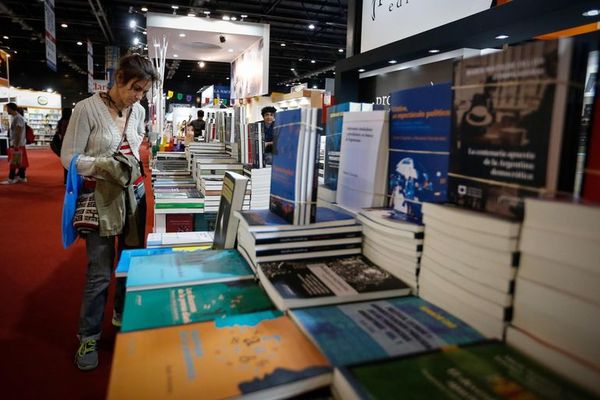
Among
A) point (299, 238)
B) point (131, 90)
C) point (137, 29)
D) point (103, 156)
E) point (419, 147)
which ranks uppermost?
point (137, 29)

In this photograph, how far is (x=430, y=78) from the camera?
93.7 inches

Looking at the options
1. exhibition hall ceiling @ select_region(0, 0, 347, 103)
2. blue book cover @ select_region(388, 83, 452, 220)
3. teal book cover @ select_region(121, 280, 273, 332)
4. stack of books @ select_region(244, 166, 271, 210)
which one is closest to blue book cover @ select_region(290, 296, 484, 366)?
teal book cover @ select_region(121, 280, 273, 332)

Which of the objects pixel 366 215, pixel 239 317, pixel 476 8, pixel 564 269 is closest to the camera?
pixel 564 269

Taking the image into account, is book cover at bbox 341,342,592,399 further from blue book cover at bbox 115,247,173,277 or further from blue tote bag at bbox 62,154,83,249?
blue tote bag at bbox 62,154,83,249

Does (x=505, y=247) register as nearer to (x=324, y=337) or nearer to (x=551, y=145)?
(x=551, y=145)

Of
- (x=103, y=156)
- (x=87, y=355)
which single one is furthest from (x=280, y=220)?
(x=87, y=355)

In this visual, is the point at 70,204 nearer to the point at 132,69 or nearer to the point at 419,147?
the point at 132,69

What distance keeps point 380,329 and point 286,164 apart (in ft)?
1.86

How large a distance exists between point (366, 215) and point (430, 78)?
1.52 m

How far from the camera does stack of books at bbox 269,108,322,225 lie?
45.1 inches

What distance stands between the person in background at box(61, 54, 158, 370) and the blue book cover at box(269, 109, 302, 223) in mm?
1017

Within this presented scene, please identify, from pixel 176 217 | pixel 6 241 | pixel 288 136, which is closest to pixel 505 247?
pixel 288 136

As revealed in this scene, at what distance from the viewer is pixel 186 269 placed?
1.22 meters

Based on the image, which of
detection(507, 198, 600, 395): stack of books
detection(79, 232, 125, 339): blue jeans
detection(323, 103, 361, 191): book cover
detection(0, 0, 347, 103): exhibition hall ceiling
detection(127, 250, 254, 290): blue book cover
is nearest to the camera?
detection(507, 198, 600, 395): stack of books
